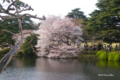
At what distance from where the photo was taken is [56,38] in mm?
16938

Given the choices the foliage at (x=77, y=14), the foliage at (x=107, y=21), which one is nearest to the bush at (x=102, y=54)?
the foliage at (x=107, y=21)

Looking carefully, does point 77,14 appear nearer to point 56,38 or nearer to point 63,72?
point 56,38

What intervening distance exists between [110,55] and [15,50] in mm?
13325

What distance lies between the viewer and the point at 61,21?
55.4ft

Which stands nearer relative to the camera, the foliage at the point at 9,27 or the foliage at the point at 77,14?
the foliage at the point at 9,27

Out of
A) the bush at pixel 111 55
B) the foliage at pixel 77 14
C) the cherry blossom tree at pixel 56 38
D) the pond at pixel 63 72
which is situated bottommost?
the pond at pixel 63 72

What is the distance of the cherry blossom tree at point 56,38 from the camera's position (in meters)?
16.1

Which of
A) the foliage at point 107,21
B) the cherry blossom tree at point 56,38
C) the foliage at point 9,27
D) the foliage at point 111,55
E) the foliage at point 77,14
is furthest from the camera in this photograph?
the foliage at point 77,14

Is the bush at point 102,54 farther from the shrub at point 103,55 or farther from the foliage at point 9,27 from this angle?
the foliage at point 9,27

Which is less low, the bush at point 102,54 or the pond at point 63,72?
the bush at point 102,54

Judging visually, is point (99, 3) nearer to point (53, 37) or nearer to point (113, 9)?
point (113, 9)

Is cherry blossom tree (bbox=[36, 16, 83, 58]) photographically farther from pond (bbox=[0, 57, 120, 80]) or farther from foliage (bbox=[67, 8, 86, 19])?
foliage (bbox=[67, 8, 86, 19])

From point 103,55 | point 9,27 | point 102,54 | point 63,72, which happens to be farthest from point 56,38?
point 9,27

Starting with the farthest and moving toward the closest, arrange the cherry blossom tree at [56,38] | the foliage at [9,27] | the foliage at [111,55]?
1. the foliage at [9,27]
2. the cherry blossom tree at [56,38]
3. the foliage at [111,55]
